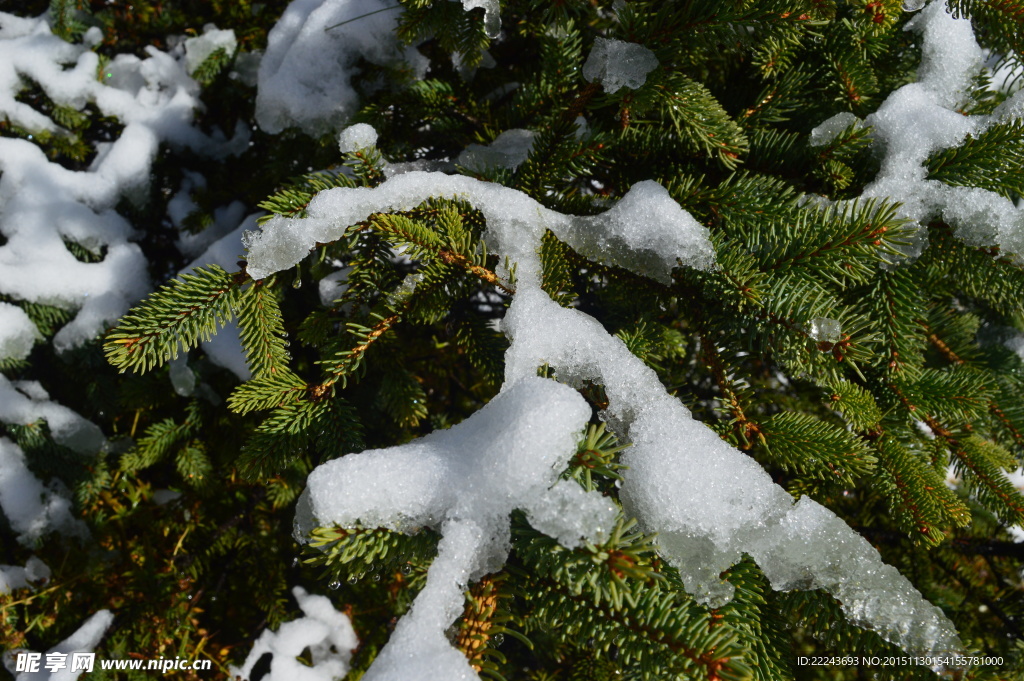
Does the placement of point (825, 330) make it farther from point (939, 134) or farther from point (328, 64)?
point (328, 64)

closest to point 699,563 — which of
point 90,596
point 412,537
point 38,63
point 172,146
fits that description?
point 412,537

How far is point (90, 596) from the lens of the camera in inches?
58.5

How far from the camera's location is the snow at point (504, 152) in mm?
1131

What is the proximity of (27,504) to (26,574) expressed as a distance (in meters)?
0.19

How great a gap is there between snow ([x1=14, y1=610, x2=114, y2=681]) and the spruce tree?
0.14 ft

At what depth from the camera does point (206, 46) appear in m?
1.57

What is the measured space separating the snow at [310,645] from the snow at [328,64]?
1264 mm

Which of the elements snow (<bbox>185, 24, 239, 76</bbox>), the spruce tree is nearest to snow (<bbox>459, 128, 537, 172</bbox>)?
the spruce tree

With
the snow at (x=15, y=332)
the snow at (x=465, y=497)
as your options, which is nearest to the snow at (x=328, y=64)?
the snow at (x=15, y=332)

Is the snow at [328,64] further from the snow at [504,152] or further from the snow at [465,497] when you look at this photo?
the snow at [465,497]

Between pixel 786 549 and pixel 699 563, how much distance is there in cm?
12

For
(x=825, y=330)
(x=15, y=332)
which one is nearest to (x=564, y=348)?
(x=825, y=330)

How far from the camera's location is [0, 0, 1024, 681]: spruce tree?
0.69 metres

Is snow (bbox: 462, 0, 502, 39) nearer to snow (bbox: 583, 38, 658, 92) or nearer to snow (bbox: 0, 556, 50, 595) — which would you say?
snow (bbox: 583, 38, 658, 92)
